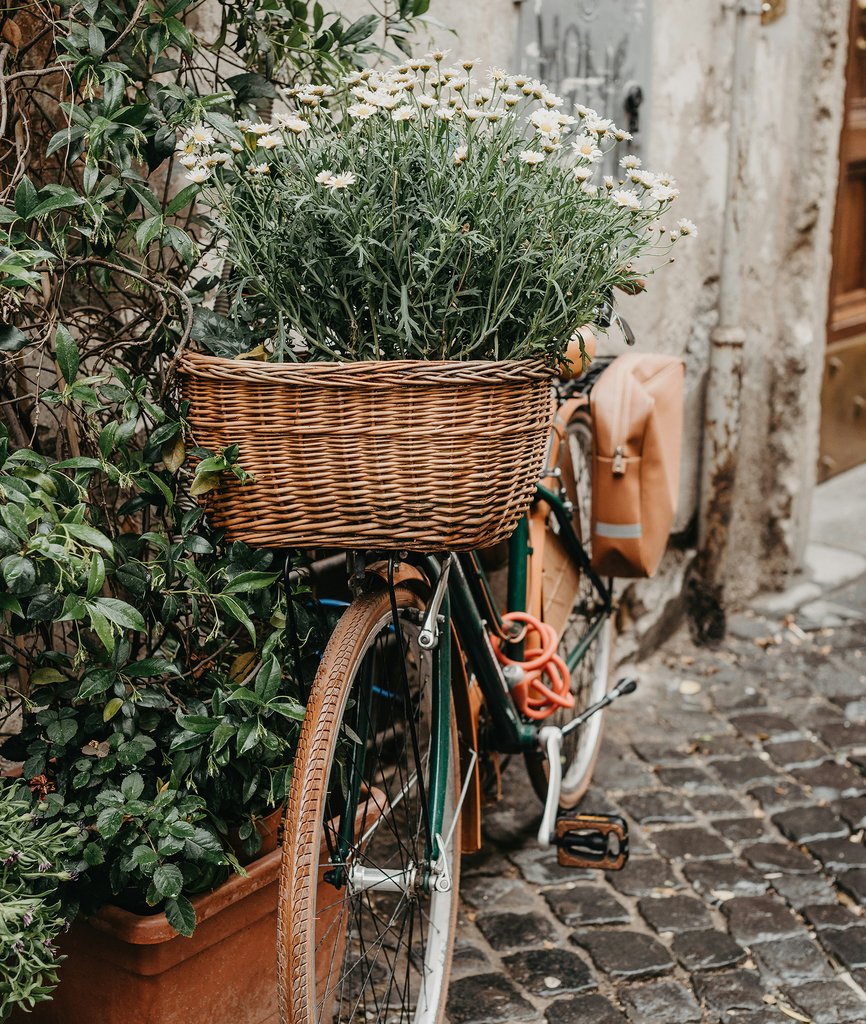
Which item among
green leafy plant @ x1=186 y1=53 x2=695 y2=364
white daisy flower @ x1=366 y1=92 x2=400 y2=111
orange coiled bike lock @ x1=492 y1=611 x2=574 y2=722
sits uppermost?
white daisy flower @ x1=366 y1=92 x2=400 y2=111

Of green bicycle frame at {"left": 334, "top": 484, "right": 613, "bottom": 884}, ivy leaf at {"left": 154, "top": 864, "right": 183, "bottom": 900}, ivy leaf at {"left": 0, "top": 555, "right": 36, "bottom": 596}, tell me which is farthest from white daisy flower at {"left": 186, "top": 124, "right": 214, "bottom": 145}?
ivy leaf at {"left": 154, "top": 864, "right": 183, "bottom": 900}

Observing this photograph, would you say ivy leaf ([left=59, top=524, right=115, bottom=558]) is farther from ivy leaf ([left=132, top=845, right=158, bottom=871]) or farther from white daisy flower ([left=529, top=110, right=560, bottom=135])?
white daisy flower ([left=529, top=110, right=560, bottom=135])

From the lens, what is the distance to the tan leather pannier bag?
2.88 metres

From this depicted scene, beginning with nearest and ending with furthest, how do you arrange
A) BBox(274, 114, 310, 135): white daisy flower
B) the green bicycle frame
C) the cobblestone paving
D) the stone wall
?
BBox(274, 114, 310, 135): white daisy flower, the green bicycle frame, the cobblestone paving, the stone wall

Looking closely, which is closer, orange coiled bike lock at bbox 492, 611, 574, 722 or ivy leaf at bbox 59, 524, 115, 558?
ivy leaf at bbox 59, 524, 115, 558

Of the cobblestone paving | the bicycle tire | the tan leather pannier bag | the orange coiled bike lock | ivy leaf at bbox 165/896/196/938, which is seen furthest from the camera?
the bicycle tire

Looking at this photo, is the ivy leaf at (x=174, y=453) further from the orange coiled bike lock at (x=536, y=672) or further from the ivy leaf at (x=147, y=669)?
the orange coiled bike lock at (x=536, y=672)

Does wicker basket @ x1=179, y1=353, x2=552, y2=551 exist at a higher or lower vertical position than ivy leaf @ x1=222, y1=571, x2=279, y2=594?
higher

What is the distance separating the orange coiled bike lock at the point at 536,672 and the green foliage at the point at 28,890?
1.14 m

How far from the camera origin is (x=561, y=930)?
8.98ft

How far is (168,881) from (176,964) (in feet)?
0.75

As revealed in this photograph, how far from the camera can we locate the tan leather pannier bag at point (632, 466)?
288cm

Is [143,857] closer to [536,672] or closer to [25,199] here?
[25,199]

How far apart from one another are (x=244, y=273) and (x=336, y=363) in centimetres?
23
